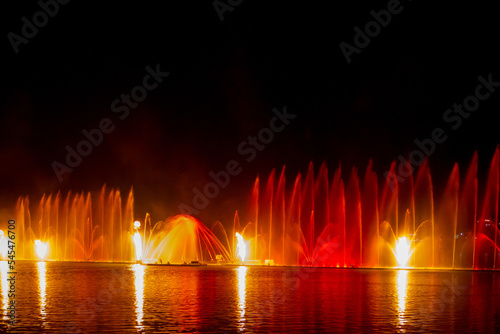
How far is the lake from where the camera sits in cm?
1789

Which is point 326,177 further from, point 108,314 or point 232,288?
point 108,314

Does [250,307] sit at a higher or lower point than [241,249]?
lower

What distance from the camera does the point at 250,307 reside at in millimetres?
22266

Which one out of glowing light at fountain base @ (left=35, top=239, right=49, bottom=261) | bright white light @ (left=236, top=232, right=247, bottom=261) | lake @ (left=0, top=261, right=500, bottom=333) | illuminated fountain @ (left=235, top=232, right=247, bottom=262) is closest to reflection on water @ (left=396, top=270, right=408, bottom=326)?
lake @ (left=0, top=261, right=500, bottom=333)

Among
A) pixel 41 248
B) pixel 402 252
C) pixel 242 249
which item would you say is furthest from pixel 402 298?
pixel 41 248

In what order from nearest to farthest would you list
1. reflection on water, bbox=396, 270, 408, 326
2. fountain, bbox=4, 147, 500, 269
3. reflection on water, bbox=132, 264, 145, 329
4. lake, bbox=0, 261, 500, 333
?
1. lake, bbox=0, 261, 500, 333
2. reflection on water, bbox=132, 264, 145, 329
3. reflection on water, bbox=396, 270, 408, 326
4. fountain, bbox=4, 147, 500, 269

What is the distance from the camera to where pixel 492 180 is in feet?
157

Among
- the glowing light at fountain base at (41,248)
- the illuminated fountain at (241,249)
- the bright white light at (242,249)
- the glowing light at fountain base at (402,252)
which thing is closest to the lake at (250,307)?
the glowing light at fountain base at (402,252)

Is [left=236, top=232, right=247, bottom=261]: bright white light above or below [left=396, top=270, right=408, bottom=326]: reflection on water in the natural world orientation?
above

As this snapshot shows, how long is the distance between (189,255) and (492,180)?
1289 inches

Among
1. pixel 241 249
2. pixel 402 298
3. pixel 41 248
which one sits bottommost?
pixel 402 298

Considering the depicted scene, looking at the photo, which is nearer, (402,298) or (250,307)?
(250,307)

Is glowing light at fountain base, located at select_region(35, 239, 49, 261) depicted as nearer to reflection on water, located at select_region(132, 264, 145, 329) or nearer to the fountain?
the fountain

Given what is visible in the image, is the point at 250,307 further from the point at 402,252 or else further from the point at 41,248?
the point at 41,248
